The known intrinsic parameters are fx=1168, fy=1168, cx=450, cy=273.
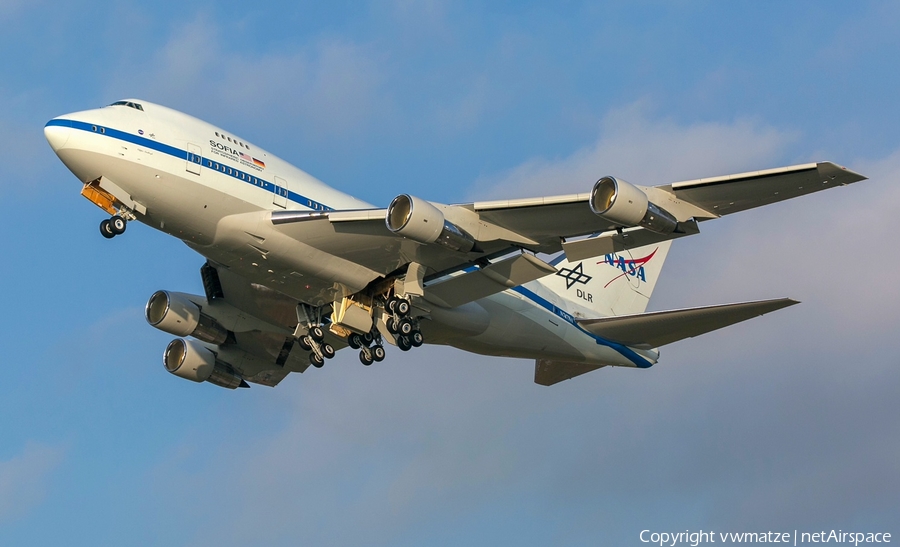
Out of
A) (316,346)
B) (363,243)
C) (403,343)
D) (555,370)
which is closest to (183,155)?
(363,243)

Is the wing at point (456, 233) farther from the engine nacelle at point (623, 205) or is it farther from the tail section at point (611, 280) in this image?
the tail section at point (611, 280)

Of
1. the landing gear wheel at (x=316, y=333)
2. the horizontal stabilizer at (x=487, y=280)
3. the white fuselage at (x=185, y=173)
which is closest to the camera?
the white fuselage at (x=185, y=173)

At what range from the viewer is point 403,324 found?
35250mm

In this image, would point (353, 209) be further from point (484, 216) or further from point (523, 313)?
point (523, 313)

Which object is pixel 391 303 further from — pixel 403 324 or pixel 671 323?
pixel 671 323

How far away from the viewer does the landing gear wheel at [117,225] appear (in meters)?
31.4

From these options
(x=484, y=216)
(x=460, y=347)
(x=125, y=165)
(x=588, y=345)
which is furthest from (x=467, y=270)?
(x=125, y=165)

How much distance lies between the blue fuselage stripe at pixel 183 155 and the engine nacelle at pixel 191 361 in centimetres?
1035

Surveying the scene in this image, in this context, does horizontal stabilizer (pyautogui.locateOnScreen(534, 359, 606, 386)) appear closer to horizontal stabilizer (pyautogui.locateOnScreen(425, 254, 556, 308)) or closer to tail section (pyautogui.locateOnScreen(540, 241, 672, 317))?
tail section (pyautogui.locateOnScreen(540, 241, 672, 317))

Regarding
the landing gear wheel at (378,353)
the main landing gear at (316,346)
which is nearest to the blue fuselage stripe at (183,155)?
the main landing gear at (316,346)

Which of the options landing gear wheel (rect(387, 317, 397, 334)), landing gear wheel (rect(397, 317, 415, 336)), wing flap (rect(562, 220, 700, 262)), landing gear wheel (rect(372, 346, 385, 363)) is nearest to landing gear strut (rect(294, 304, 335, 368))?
landing gear wheel (rect(372, 346, 385, 363))

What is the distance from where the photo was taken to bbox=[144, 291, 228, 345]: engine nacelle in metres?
38.8

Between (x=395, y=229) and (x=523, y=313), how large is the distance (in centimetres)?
890

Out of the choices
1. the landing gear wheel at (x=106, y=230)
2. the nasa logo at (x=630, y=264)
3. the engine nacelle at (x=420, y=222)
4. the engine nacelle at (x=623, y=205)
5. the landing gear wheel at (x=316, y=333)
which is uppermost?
the nasa logo at (x=630, y=264)
